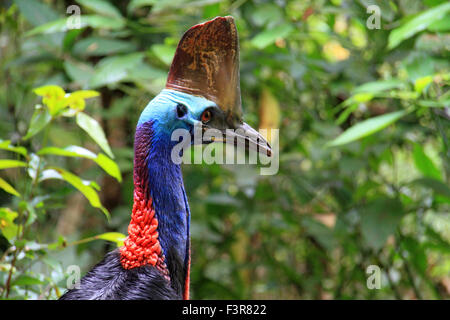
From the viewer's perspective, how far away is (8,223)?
4.56 feet

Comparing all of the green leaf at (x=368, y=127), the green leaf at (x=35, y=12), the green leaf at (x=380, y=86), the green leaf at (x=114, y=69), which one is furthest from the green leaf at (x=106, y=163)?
the green leaf at (x=35, y=12)

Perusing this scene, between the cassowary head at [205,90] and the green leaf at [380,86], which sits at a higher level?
the green leaf at [380,86]

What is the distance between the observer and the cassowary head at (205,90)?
3.85ft

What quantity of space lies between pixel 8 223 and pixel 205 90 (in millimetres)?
576

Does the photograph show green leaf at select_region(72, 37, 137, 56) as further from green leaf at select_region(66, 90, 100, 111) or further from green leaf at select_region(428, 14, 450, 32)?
green leaf at select_region(428, 14, 450, 32)

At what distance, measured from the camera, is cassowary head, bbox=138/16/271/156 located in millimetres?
1173

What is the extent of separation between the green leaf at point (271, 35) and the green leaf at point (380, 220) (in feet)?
2.31

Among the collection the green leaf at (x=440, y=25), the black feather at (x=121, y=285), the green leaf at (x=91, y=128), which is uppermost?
the green leaf at (x=440, y=25)

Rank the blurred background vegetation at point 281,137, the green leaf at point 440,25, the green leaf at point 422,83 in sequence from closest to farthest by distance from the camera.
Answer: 1. the green leaf at point 422,83
2. the green leaf at point 440,25
3. the blurred background vegetation at point 281,137

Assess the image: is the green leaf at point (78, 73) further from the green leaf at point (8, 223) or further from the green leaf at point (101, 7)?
the green leaf at point (8, 223)

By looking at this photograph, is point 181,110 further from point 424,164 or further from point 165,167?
point 424,164

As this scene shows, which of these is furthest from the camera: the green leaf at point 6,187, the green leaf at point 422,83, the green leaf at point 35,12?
the green leaf at point 35,12
